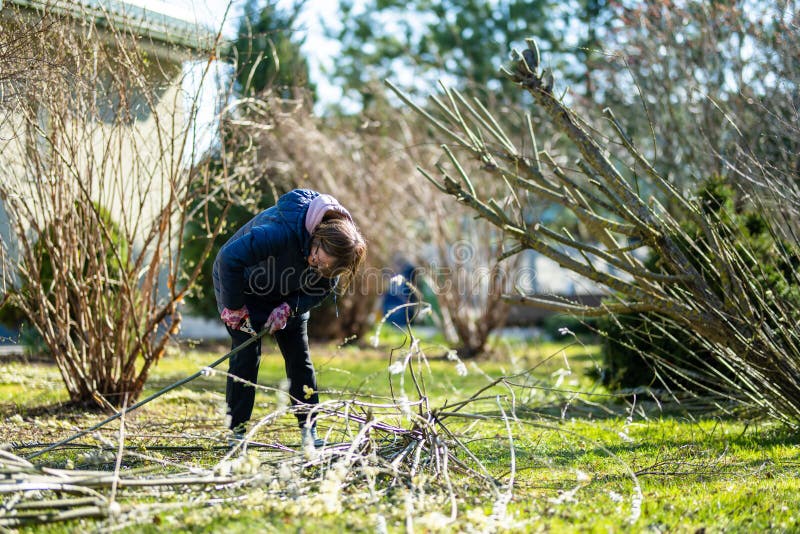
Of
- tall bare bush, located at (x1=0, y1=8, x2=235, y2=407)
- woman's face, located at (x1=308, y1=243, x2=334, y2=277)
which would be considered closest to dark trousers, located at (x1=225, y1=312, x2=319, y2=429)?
woman's face, located at (x1=308, y1=243, x2=334, y2=277)

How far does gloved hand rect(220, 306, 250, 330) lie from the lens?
3.87m

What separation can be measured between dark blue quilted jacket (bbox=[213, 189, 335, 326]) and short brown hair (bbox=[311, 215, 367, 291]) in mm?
148

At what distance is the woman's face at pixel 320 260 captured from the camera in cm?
371

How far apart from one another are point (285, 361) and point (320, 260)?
633mm

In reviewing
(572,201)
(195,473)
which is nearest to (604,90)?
(572,201)

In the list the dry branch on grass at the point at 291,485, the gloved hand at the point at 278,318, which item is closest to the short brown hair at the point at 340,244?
the gloved hand at the point at 278,318

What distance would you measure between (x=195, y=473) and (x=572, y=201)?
2347mm

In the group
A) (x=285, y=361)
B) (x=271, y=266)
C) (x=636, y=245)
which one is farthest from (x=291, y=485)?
(x=636, y=245)

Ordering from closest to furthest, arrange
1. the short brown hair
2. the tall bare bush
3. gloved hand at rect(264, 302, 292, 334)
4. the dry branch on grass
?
the dry branch on grass, the short brown hair, gloved hand at rect(264, 302, 292, 334), the tall bare bush

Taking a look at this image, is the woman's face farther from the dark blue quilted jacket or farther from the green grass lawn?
the green grass lawn

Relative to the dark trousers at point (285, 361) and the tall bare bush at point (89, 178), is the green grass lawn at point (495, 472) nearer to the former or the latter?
the dark trousers at point (285, 361)

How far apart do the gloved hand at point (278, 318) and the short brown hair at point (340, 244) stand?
12.5 inches

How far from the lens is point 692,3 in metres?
8.84

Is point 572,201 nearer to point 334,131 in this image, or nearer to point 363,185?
point 363,185
